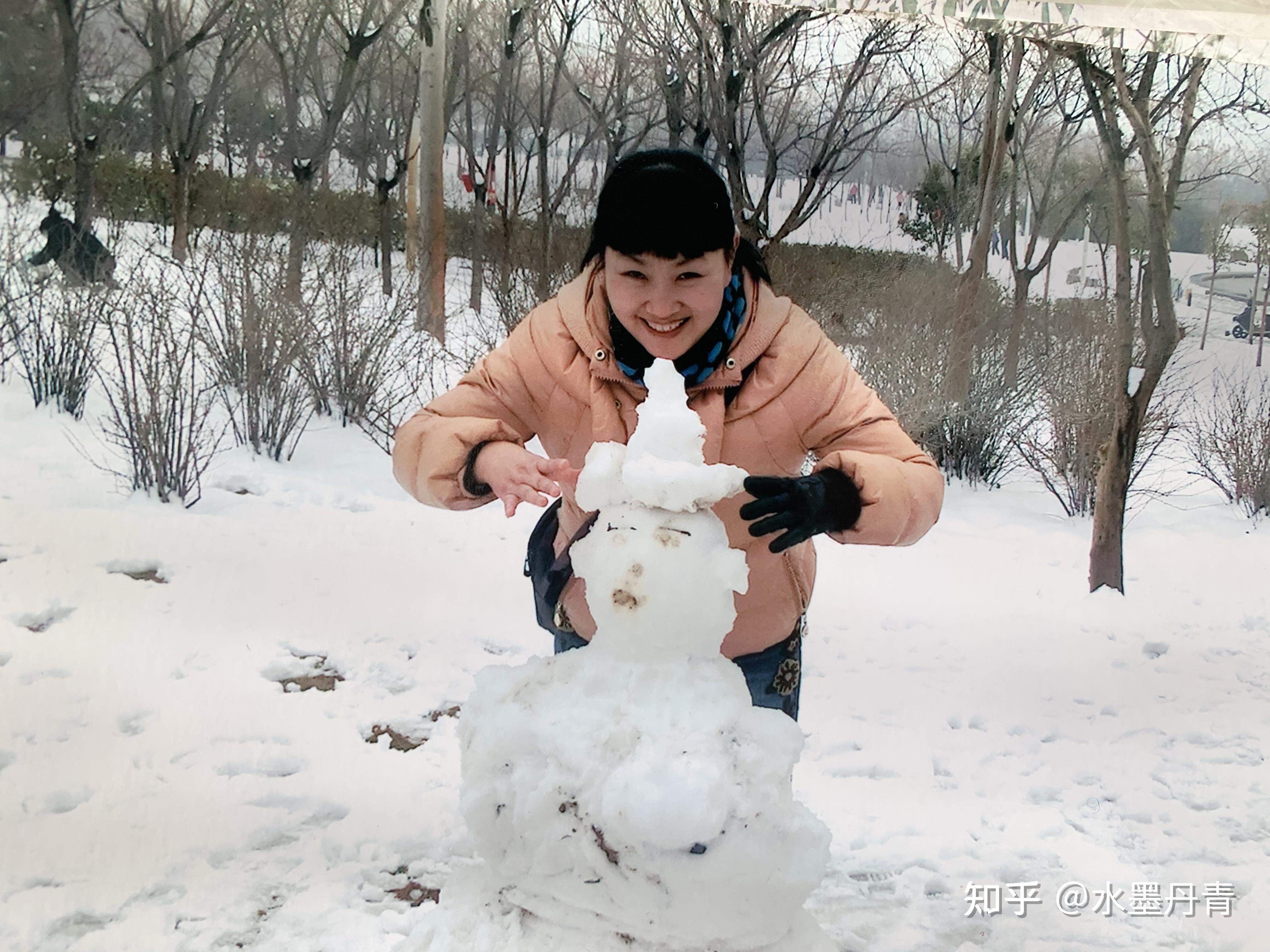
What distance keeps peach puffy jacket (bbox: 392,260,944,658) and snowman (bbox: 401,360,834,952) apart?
0.12 metres

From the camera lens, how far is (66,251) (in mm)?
1271

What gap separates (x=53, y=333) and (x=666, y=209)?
100 centimetres

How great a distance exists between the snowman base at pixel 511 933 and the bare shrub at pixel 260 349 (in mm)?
1048

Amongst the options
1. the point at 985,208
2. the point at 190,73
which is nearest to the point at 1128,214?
the point at 985,208

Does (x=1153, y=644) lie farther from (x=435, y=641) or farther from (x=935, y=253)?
(x=435, y=641)

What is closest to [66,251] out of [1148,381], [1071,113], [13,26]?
[13,26]

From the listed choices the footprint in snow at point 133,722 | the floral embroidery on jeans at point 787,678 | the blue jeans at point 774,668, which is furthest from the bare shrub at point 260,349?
the floral embroidery on jeans at point 787,678

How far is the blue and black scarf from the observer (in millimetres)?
822

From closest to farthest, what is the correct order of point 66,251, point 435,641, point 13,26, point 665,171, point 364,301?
point 665,171 < point 13,26 < point 66,251 < point 435,641 < point 364,301

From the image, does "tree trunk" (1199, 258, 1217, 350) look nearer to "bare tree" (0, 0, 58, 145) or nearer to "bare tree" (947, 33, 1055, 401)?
"bare tree" (947, 33, 1055, 401)

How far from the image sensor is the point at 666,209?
0.76 metres

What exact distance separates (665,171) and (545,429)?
10.6 inches

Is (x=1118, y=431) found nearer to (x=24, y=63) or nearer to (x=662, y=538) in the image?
(x=662, y=538)

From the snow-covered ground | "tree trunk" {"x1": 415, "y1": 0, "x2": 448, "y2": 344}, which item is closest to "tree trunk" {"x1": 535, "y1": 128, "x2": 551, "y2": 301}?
"tree trunk" {"x1": 415, "y1": 0, "x2": 448, "y2": 344}
